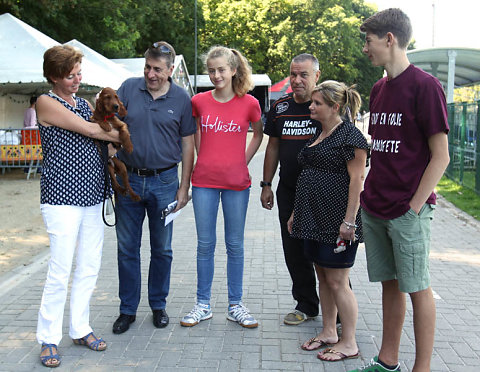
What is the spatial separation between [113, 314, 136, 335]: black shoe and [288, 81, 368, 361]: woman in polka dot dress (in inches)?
58.4

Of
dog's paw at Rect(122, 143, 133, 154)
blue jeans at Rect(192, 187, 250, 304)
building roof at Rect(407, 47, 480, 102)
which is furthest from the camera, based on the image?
building roof at Rect(407, 47, 480, 102)

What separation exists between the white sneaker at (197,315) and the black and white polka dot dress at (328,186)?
45.6 inches

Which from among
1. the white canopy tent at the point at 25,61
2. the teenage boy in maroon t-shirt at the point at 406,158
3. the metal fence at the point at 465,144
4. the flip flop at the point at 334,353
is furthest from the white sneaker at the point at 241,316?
the white canopy tent at the point at 25,61

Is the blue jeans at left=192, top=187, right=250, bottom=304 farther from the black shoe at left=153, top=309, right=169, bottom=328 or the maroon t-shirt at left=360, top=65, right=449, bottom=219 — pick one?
the maroon t-shirt at left=360, top=65, right=449, bottom=219

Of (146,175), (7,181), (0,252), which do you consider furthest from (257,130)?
(7,181)

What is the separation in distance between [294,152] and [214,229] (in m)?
0.88

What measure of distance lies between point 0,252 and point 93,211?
3.55 m

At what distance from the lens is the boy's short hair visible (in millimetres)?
2943

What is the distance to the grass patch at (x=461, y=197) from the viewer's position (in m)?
9.62

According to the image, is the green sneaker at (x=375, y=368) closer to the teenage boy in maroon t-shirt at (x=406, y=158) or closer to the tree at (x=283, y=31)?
the teenage boy in maroon t-shirt at (x=406, y=158)

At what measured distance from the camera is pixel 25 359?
12.0 ft

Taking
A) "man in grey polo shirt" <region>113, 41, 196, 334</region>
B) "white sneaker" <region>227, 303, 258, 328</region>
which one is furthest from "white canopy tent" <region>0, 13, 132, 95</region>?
"white sneaker" <region>227, 303, 258, 328</region>

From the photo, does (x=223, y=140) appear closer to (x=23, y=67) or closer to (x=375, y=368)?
(x=375, y=368)

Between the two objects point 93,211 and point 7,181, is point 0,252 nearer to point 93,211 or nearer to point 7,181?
point 93,211
